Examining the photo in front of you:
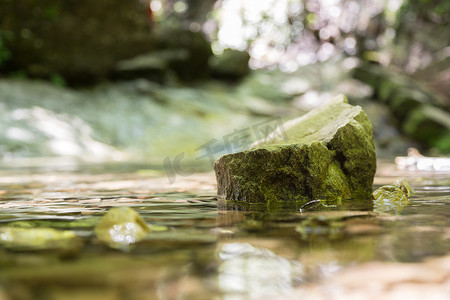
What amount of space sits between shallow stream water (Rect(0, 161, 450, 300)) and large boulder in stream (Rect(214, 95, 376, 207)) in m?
0.21

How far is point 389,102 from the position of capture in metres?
11.7

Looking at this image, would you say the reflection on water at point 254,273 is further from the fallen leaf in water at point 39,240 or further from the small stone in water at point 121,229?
the fallen leaf in water at point 39,240

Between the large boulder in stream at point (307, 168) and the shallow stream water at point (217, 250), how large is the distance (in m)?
0.21

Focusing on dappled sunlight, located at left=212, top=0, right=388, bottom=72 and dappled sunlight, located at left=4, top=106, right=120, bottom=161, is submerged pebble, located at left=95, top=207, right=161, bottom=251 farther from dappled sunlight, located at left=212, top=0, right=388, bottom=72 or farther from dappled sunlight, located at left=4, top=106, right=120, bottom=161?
dappled sunlight, located at left=212, top=0, right=388, bottom=72

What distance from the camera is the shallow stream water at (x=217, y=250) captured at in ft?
3.36

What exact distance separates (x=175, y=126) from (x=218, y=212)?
7.88m

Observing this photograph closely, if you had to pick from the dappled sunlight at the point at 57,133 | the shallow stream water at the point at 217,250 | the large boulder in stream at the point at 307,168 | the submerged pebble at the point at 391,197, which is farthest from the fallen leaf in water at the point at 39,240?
the dappled sunlight at the point at 57,133

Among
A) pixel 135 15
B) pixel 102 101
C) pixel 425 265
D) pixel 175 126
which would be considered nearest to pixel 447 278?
pixel 425 265

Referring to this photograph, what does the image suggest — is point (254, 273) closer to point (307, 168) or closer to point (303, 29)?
point (307, 168)

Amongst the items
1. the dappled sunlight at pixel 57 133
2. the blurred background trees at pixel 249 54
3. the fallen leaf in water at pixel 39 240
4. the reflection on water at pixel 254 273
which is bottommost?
the reflection on water at pixel 254 273

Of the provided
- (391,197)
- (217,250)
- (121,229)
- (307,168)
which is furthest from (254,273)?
(391,197)

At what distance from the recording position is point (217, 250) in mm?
1337

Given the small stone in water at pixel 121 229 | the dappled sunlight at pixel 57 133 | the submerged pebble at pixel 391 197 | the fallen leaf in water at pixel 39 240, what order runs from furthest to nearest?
the dappled sunlight at pixel 57 133 → the submerged pebble at pixel 391 197 → the small stone in water at pixel 121 229 → the fallen leaf in water at pixel 39 240

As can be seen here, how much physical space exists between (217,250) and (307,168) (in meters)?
1.08
